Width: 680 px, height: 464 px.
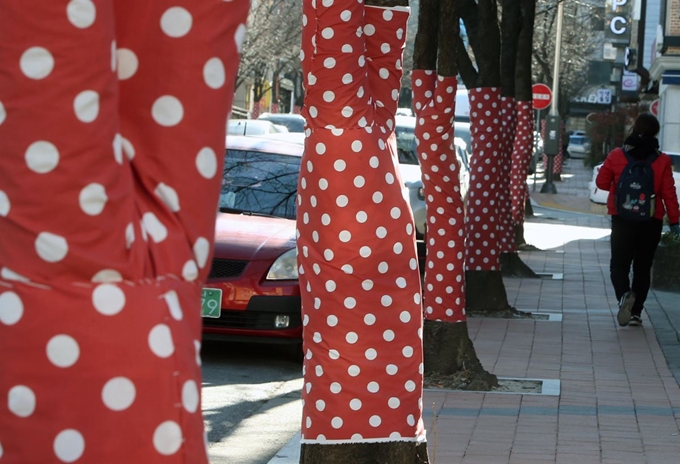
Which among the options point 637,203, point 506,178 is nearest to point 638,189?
point 637,203

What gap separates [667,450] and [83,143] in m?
5.17

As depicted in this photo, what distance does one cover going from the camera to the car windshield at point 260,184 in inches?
396

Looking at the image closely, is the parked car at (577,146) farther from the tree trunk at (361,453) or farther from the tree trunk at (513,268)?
the tree trunk at (361,453)

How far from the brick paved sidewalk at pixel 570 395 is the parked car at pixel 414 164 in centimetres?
144

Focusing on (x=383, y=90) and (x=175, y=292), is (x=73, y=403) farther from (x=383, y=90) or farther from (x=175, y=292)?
(x=383, y=90)

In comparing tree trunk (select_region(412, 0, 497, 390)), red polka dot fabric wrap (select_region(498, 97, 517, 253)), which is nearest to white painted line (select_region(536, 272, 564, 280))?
red polka dot fabric wrap (select_region(498, 97, 517, 253))

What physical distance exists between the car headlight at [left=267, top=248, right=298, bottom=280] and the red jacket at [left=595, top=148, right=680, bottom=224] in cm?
357

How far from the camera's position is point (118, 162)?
203 centimetres

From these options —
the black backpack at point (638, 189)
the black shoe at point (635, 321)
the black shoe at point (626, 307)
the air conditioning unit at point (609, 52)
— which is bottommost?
the black shoe at point (635, 321)

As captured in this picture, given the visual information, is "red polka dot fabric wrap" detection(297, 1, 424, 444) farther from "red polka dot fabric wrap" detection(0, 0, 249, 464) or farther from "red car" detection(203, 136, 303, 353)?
"red car" detection(203, 136, 303, 353)

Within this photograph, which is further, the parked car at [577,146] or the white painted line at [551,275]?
the parked car at [577,146]

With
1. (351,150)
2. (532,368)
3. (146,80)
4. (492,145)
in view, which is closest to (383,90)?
(351,150)

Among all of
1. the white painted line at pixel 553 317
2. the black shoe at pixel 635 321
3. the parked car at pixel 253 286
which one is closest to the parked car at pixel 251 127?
the white painted line at pixel 553 317

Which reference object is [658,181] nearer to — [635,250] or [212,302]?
[635,250]
